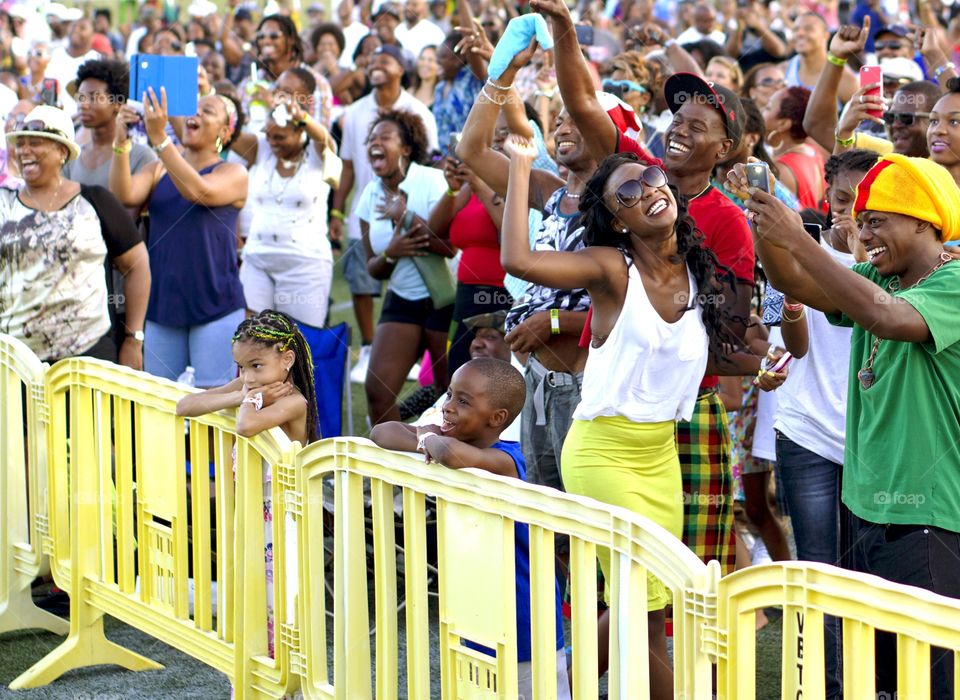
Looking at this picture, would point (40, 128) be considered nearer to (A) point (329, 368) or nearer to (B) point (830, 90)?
(A) point (329, 368)

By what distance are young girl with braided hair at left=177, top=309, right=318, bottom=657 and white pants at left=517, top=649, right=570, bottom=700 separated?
1013 millimetres

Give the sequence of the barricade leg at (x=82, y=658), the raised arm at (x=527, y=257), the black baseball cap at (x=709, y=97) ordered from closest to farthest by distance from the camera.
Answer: the raised arm at (x=527, y=257)
the black baseball cap at (x=709, y=97)
the barricade leg at (x=82, y=658)

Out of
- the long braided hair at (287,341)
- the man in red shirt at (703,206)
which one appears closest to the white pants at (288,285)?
the long braided hair at (287,341)

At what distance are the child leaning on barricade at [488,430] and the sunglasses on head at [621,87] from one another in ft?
13.5

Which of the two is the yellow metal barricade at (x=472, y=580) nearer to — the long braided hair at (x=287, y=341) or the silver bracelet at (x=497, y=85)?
the long braided hair at (x=287, y=341)

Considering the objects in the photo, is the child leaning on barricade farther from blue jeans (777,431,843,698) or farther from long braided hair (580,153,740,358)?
blue jeans (777,431,843,698)

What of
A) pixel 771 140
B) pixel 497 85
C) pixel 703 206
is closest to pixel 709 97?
pixel 703 206

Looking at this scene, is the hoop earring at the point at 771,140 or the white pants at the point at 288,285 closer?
the hoop earring at the point at 771,140

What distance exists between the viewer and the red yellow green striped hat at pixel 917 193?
130 inches

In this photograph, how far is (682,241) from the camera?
3.91 meters

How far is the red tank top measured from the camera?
21.1 ft

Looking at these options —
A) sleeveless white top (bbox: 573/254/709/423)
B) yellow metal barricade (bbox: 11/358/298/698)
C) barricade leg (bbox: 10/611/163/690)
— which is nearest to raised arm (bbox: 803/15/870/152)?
sleeveless white top (bbox: 573/254/709/423)

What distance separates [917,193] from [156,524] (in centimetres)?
268

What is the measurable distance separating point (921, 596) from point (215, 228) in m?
5.16
